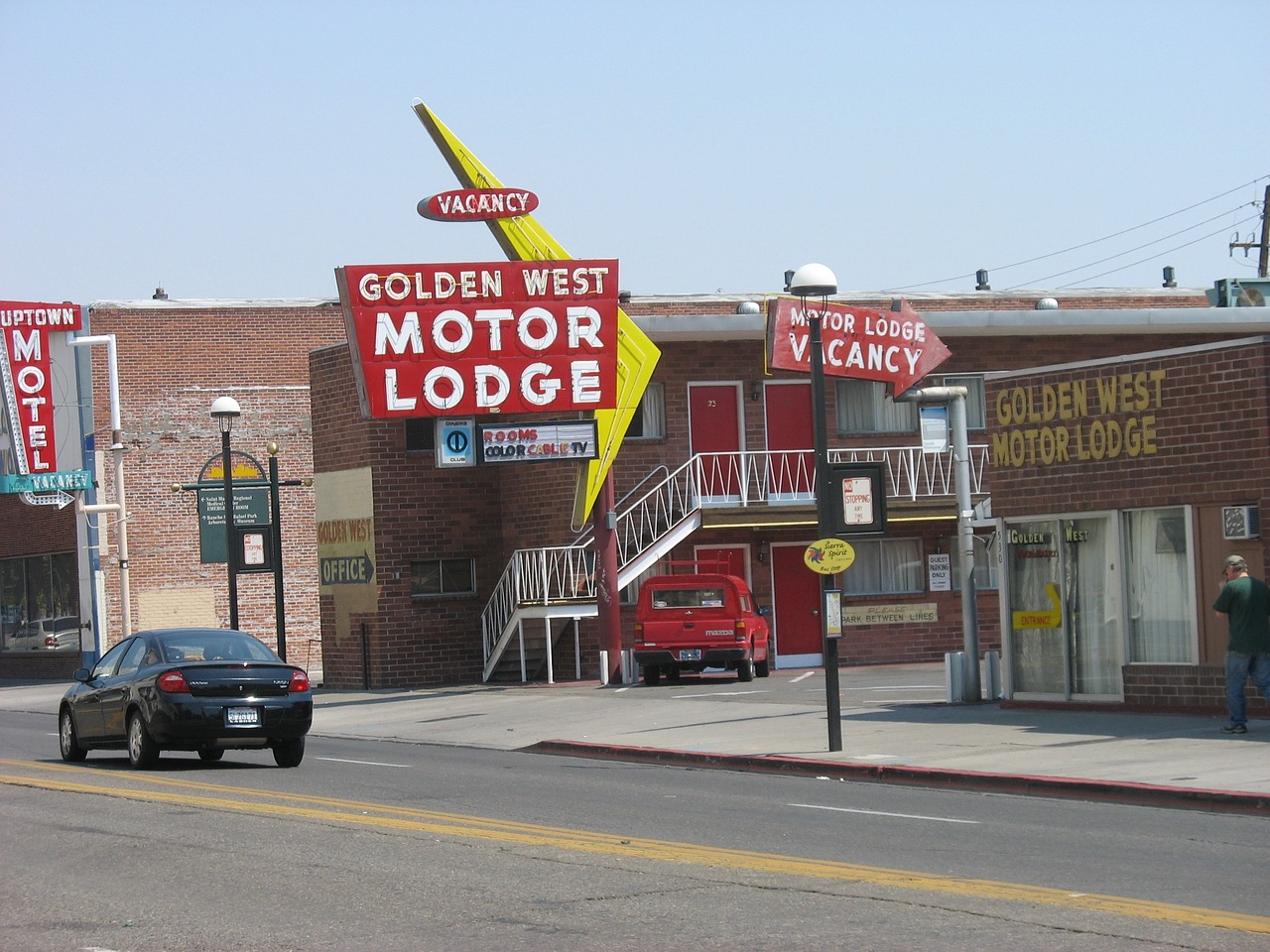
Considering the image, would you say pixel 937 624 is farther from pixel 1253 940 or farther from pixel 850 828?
pixel 1253 940

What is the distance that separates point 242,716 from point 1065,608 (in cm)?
1052

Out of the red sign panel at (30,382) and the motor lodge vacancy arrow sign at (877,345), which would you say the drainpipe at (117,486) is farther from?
the motor lodge vacancy arrow sign at (877,345)

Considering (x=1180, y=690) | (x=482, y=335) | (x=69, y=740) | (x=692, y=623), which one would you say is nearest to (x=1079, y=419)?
(x=1180, y=690)

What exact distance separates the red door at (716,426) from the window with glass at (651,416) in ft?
1.88

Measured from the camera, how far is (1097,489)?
21328mm

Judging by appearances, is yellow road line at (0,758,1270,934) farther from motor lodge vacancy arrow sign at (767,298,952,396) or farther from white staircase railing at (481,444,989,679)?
white staircase railing at (481,444,989,679)

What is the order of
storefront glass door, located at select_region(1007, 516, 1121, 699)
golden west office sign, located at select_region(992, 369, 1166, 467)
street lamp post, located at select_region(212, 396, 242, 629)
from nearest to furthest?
golden west office sign, located at select_region(992, 369, 1166, 467), storefront glass door, located at select_region(1007, 516, 1121, 699), street lamp post, located at select_region(212, 396, 242, 629)

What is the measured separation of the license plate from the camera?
17.2 m

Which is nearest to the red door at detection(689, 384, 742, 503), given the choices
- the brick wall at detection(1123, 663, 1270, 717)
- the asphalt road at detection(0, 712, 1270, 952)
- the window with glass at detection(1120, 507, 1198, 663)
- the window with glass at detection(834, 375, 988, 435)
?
the window with glass at detection(834, 375, 988, 435)

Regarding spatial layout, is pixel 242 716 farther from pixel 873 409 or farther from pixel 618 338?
pixel 873 409

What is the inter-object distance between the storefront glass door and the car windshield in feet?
32.5

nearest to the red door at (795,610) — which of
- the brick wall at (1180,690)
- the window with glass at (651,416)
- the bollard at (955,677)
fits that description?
the window with glass at (651,416)

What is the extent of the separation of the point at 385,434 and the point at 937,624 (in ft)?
38.9

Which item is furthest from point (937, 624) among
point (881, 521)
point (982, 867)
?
point (982, 867)
